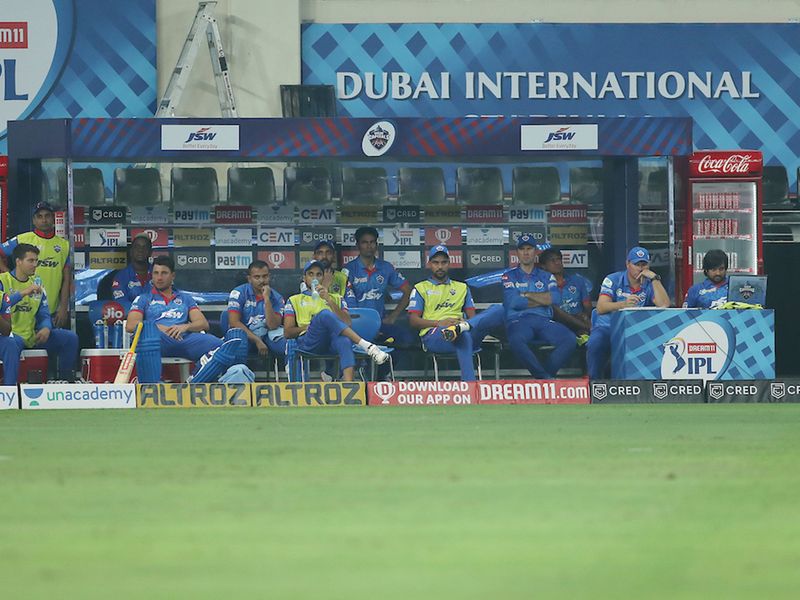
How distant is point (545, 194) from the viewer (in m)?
15.0

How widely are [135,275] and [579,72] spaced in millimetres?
7619

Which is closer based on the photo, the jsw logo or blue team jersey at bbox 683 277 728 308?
blue team jersey at bbox 683 277 728 308

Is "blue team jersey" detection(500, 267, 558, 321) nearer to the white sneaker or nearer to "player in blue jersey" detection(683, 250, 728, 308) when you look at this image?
"player in blue jersey" detection(683, 250, 728, 308)

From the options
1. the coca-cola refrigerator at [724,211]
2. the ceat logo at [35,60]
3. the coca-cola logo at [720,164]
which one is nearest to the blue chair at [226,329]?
the coca-cola refrigerator at [724,211]

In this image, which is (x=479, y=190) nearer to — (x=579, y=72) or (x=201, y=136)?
(x=201, y=136)

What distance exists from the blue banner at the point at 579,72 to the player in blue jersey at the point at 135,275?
219 inches

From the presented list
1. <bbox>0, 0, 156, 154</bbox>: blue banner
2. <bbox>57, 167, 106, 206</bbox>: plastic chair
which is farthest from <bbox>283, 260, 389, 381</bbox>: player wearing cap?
<bbox>0, 0, 156, 154</bbox>: blue banner

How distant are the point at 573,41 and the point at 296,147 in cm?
657

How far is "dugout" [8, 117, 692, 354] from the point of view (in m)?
14.3

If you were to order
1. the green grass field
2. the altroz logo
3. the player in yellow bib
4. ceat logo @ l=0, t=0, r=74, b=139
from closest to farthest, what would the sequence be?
the green grass field
the player in yellow bib
the altroz logo
ceat logo @ l=0, t=0, r=74, b=139

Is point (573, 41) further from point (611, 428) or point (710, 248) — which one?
point (611, 428)

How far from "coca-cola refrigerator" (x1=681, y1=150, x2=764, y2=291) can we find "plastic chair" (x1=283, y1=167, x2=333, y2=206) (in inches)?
140

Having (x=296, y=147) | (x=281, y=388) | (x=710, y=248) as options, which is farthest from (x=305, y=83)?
(x=281, y=388)

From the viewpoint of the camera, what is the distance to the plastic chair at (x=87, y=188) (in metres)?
14.5
